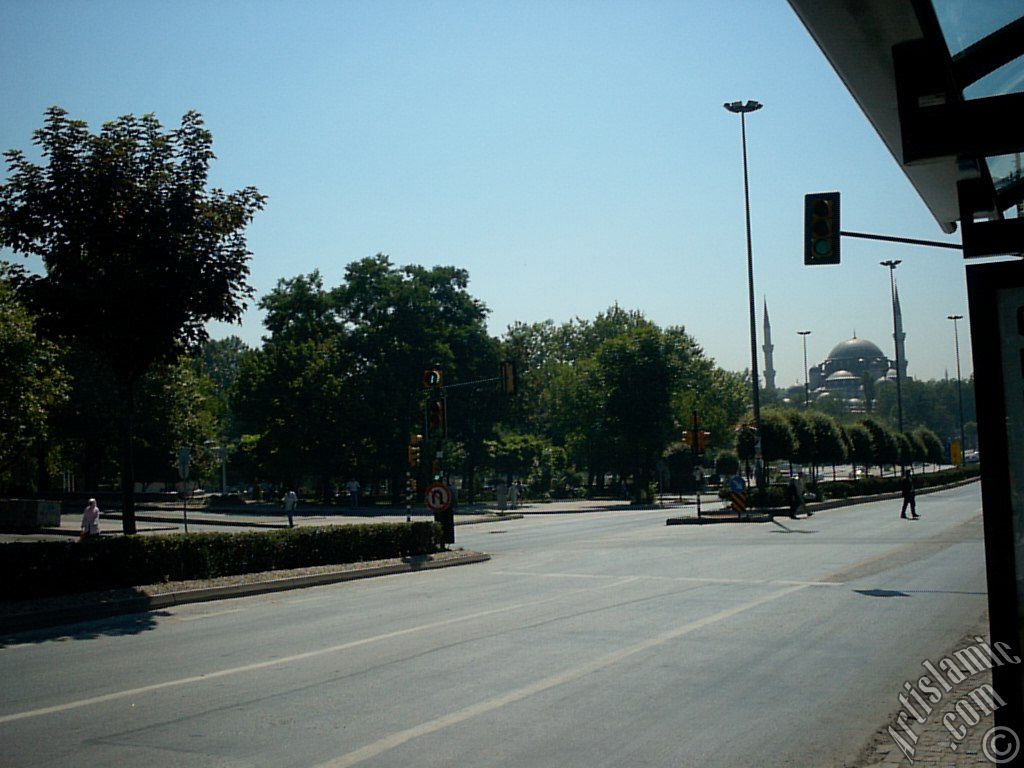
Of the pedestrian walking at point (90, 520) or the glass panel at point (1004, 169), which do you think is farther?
the pedestrian walking at point (90, 520)

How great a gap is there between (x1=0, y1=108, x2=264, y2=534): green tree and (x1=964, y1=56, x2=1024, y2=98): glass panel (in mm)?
14700

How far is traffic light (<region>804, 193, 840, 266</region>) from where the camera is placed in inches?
650

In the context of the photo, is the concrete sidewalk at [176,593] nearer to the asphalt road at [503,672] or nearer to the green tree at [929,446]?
the asphalt road at [503,672]

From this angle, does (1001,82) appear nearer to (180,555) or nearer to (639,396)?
(180,555)

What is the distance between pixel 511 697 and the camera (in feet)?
27.8

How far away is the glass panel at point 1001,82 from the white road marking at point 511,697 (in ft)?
18.2

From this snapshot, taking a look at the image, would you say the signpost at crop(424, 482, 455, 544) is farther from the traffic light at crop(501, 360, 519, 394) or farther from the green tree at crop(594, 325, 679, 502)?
the green tree at crop(594, 325, 679, 502)

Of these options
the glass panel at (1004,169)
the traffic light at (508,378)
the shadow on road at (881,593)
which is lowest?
the shadow on road at (881,593)

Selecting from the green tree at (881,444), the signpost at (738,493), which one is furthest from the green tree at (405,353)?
the signpost at (738,493)

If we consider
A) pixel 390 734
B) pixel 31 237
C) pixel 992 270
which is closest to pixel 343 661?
pixel 390 734

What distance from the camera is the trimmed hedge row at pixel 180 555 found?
14852mm

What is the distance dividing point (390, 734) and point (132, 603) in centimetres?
896

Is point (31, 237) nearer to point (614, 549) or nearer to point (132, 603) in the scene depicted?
point (132, 603)

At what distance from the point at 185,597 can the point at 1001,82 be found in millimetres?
14500
